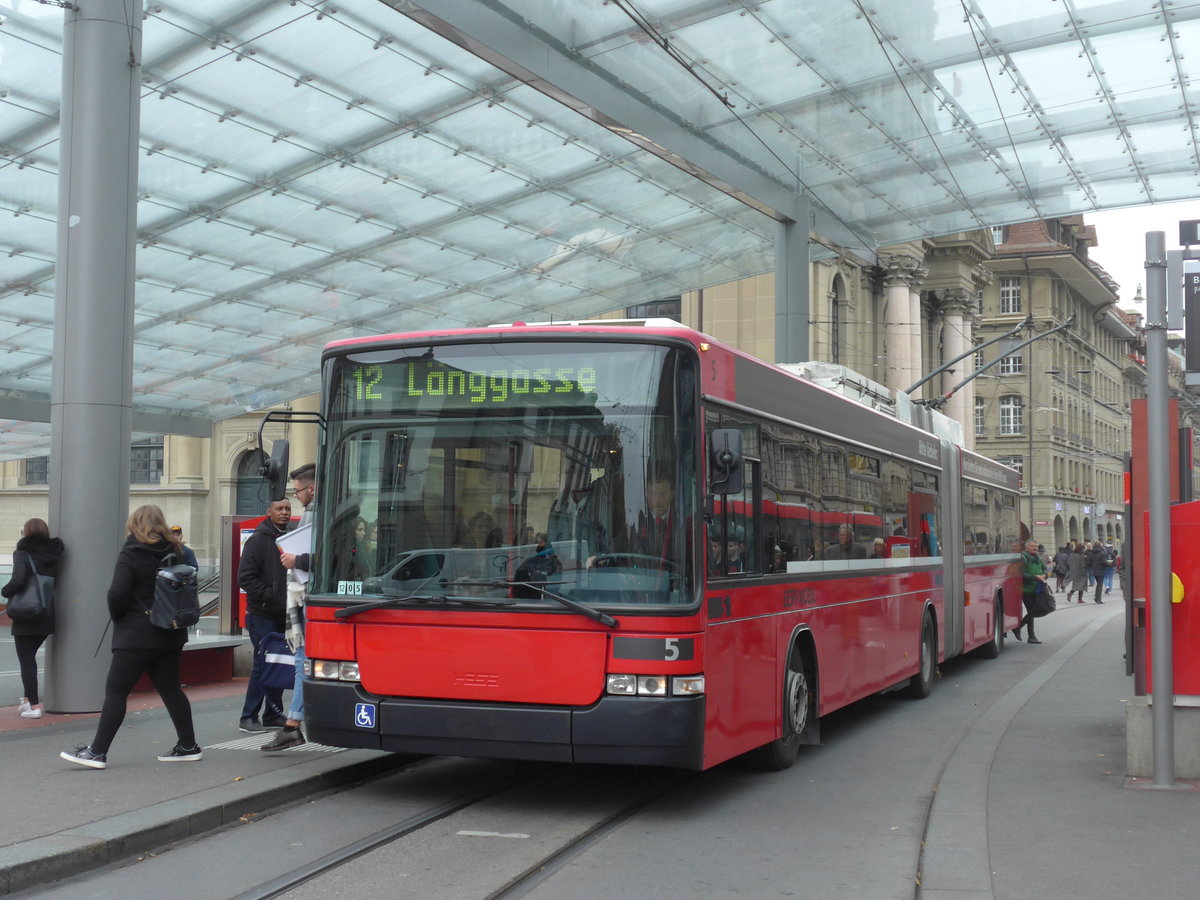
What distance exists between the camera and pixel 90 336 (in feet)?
37.3

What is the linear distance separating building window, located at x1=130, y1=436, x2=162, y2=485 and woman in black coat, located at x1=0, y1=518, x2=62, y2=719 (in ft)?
131

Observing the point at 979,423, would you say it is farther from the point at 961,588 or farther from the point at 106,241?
the point at 106,241

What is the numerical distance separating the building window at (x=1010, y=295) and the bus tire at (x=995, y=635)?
198 ft

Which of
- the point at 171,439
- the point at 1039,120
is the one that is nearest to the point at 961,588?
the point at 1039,120

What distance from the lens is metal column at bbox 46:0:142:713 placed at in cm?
1122

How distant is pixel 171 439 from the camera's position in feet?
160

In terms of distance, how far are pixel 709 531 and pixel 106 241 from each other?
6.23m

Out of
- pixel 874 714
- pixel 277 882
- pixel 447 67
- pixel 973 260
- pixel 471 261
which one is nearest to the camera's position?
pixel 277 882

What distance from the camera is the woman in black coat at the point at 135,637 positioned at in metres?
8.47

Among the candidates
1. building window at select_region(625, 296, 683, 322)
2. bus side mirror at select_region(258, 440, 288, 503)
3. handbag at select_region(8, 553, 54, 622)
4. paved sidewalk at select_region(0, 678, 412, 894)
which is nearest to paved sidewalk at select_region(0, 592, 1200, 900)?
paved sidewalk at select_region(0, 678, 412, 894)

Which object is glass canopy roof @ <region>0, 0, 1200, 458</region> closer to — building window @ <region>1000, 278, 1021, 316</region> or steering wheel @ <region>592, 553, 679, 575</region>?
steering wheel @ <region>592, 553, 679, 575</region>

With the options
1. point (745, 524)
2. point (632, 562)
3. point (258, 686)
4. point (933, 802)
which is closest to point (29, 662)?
point (258, 686)

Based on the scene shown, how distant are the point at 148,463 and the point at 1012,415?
45624 millimetres

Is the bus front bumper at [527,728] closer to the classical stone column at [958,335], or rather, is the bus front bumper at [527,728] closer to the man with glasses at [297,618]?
the man with glasses at [297,618]
